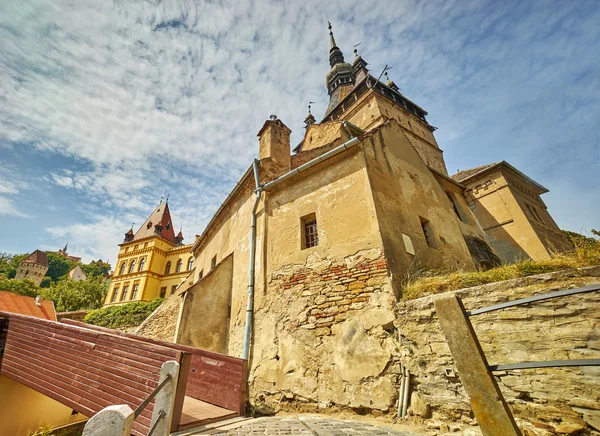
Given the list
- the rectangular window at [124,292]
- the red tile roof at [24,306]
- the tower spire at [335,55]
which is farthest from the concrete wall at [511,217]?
the rectangular window at [124,292]

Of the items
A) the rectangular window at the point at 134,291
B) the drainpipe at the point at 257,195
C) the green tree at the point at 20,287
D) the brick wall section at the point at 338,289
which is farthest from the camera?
the rectangular window at the point at 134,291

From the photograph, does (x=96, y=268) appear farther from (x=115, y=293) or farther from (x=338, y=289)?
(x=338, y=289)

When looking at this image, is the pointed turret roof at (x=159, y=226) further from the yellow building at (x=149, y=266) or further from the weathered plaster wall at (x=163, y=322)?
the weathered plaster wall at (x=163, y=322)

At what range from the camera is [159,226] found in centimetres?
3809

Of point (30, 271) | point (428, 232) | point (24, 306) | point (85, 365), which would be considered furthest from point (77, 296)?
point (30, 271)

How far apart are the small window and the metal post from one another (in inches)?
202

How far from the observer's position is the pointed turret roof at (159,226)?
37906 mm

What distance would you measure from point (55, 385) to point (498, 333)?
7.51 metres

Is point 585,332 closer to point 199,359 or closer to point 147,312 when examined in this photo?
point 199,359

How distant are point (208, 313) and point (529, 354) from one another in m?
7.50

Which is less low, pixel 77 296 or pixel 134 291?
pixel 134 291

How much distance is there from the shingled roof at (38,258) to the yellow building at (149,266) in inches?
1864

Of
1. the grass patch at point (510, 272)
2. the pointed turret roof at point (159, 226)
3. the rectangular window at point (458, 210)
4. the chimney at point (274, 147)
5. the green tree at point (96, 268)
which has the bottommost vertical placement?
the grass patch at point (510, 272)

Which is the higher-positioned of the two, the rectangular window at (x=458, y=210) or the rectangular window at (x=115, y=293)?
the rectangular window at (x=115, y=293)
